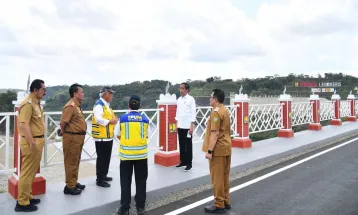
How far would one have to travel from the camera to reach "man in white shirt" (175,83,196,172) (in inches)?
240

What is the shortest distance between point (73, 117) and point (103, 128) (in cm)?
51

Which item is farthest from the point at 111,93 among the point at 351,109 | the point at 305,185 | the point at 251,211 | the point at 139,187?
the point at 351,109

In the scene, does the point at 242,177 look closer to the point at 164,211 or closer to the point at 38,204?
the point at 164,211

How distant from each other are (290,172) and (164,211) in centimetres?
335

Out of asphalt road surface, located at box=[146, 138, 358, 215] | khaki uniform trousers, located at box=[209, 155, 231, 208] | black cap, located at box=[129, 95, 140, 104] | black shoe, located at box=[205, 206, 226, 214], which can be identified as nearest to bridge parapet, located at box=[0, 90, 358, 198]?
black cap, located at box=[129, 95, 140, 104]

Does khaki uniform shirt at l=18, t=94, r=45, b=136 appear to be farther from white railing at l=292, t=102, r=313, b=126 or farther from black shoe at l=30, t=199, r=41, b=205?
white railing at l=292, t=102, r=313, b=126

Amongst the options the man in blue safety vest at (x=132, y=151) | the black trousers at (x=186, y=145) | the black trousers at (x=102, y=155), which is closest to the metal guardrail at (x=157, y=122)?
the black trousers at (x=186, y=145)

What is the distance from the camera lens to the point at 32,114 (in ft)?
12.4

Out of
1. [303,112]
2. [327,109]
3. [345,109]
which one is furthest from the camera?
[345,109]

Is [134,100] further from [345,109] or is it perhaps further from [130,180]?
[345,109]

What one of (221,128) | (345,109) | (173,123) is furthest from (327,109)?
(221,128)

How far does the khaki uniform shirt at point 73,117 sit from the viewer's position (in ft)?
14.1

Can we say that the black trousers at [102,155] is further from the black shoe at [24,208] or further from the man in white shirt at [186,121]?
the man in white shirt at [186,121]

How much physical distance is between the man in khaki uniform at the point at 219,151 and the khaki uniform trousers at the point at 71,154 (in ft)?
6.09
